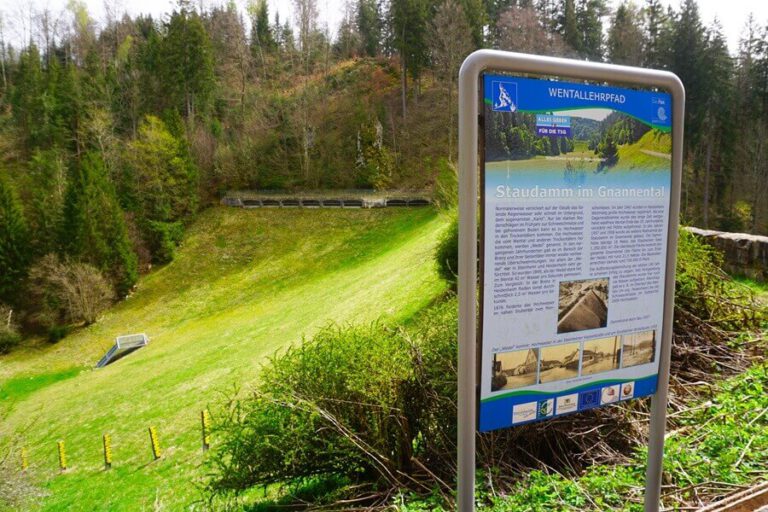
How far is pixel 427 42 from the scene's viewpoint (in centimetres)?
3888

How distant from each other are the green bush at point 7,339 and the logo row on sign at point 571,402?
31.3 m

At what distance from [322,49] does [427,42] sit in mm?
12288

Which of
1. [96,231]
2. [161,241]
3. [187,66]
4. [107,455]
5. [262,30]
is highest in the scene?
[262,30]

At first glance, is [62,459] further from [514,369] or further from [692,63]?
[692,63]

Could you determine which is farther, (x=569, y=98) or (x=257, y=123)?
(x=257, y=123)

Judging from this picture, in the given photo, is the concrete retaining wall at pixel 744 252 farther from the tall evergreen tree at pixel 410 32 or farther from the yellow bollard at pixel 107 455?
the tall evergreen tree at pixel 410 32

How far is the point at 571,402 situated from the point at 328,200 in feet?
109

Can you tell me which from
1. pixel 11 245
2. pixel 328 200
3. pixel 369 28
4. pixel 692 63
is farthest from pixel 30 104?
pixel 692 63

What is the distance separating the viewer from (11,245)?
99.1 ft

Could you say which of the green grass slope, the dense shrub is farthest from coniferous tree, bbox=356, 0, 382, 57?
the dense shrub

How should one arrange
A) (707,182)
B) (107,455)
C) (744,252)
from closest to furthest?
1. (744,252)
2. (107,455)
3. (707,182)

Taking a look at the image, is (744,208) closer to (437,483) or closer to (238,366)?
(238,366)

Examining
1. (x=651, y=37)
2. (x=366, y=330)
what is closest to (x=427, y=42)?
(x=651, y=37)

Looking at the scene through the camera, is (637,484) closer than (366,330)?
Yes
